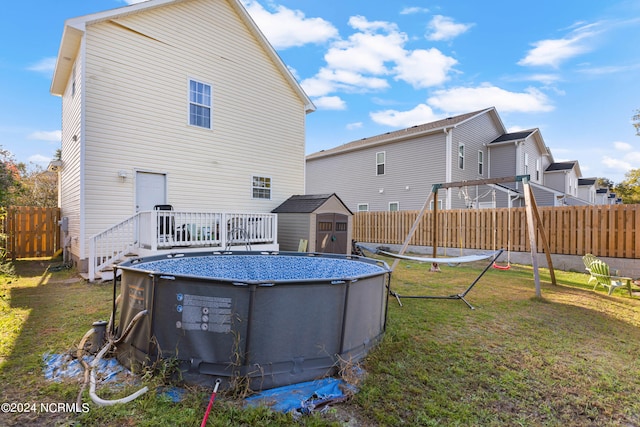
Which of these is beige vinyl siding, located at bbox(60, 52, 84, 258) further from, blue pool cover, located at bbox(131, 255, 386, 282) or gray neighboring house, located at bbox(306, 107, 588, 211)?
gray neighboring house, located at bbox(306, 107, 588, 211)

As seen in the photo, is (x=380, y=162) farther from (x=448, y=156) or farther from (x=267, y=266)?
(x=267, y=266)

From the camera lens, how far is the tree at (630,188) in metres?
27.6

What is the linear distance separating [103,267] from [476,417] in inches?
307

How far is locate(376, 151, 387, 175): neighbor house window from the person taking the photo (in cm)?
1750

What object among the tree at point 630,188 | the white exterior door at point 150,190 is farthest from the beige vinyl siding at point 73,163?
the tree at point 630,188

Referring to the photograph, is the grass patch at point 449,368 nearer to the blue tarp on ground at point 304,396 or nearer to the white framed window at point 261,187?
the blue tarp on ground at point 304,396

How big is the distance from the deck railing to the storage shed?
1396mm

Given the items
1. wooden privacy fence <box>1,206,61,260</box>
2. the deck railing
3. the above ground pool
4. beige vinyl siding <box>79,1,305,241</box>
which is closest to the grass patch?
the above ground pool

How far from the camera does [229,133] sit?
10.3 meters

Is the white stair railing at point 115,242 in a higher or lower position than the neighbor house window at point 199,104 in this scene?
lower

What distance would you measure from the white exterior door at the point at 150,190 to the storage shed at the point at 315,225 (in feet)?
12.3

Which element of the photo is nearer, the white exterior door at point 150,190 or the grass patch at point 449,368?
the grass patch at point 449,368

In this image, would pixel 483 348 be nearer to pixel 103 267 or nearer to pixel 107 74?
A: pixel 103 267

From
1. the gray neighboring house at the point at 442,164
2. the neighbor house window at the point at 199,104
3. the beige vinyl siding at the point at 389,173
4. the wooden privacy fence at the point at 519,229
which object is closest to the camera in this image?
the wooden privacy fence at the point at 519,229
